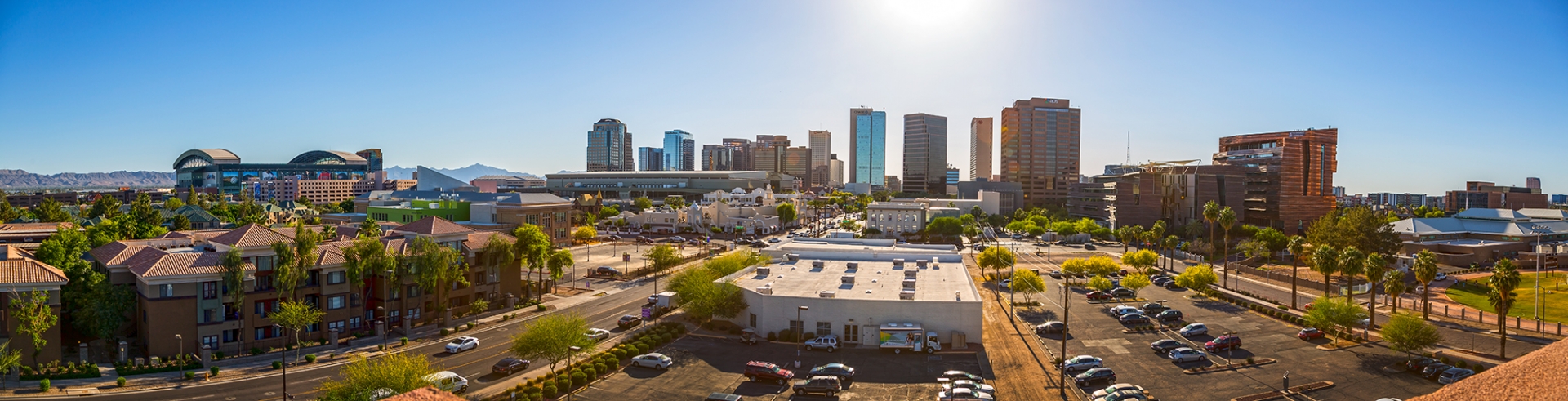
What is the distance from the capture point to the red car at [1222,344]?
144 ft

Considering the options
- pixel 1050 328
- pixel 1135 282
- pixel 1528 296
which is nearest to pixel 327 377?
pixel 1050 328

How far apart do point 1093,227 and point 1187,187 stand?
50.3ft

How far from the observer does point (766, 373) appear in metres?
36.8

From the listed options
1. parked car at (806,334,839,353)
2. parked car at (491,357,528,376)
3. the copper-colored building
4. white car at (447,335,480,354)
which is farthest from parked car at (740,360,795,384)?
the copper-colored building

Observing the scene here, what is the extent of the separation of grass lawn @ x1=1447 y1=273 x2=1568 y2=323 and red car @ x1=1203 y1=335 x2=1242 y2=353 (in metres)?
20.8

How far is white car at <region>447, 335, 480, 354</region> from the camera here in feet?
140

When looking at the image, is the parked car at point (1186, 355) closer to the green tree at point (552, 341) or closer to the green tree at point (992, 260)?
the green tree at point (992, 260)

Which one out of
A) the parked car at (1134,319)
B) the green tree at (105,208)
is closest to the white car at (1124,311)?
the parked car at (1134,319)

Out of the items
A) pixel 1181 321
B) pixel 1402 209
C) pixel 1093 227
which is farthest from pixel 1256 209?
pixel 1181 321

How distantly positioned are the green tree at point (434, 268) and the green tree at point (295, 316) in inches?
241

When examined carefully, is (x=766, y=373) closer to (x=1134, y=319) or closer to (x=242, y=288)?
(x=1134, y=319)

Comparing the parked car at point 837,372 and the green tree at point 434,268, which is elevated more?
the green tree at point 434,268

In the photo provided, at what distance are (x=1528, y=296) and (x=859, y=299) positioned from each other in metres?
59.4

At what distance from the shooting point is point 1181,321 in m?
52.5
